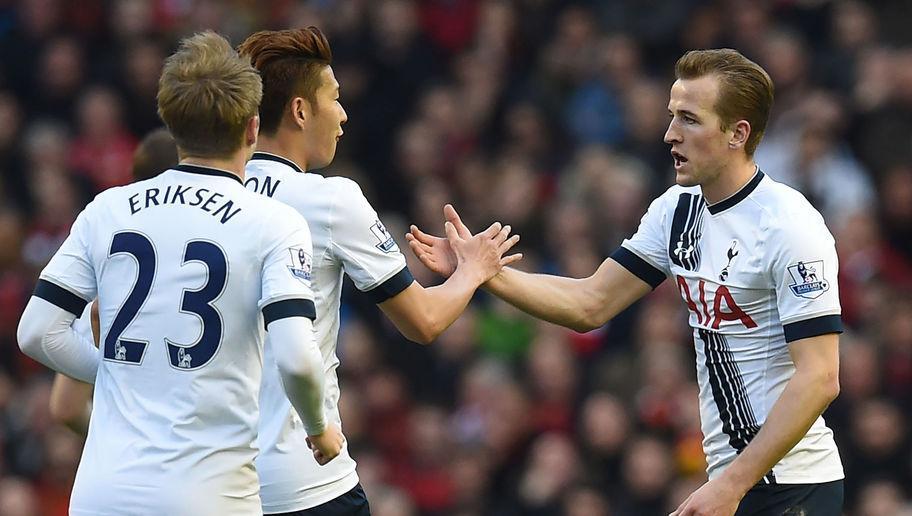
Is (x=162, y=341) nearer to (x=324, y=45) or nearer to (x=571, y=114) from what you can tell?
(x=324, y=45)

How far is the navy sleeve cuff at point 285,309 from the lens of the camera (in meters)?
4.22

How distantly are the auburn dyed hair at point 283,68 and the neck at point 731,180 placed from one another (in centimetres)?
142


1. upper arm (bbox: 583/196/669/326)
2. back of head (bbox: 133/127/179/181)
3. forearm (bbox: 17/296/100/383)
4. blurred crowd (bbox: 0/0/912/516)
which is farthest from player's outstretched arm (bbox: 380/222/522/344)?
blurred crowd (bbox: 0/0/912/516)

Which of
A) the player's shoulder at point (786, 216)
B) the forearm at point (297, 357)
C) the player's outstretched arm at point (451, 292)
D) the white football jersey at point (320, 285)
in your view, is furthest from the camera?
the player's shoulder at point (786, 216)

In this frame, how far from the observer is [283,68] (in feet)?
16.4

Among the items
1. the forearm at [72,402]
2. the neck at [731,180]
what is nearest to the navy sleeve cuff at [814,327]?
the neck at [731,180]

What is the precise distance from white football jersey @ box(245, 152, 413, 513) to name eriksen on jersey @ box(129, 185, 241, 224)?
49 cm

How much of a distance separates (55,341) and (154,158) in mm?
1433

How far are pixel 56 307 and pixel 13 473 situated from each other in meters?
6.66

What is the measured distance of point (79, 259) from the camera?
4.38m

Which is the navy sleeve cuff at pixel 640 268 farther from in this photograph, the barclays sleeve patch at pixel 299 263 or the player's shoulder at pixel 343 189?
the barclays sleeve patch at pixel 299 263

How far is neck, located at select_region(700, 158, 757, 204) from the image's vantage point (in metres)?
5.32

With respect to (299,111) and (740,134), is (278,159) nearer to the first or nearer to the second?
(299,111)

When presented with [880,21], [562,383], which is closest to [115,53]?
[562,383]
